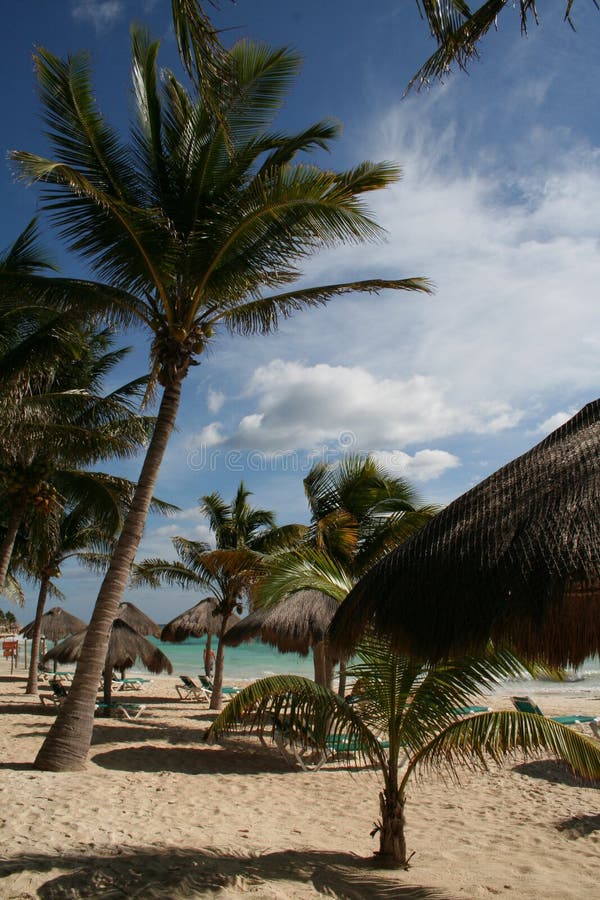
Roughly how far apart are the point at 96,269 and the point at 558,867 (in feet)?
27.3

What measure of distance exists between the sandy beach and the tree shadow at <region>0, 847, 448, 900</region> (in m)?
0.01

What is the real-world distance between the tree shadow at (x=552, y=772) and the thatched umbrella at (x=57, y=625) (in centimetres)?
1763

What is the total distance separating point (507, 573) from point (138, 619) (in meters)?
16.1

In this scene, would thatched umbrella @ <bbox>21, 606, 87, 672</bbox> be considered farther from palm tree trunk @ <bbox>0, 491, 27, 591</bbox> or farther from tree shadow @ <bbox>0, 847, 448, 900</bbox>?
tree shadow @ <bbox>0, 847, 448, 900</bbox>

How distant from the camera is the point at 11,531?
11555mm

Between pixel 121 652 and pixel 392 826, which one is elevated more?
pixel 121 652

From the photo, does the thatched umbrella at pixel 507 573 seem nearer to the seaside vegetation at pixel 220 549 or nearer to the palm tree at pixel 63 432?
the palm tree at pixel 63 432

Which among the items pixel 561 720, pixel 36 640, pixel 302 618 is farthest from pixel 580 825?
pixel 36 640

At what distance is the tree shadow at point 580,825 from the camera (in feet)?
20.7

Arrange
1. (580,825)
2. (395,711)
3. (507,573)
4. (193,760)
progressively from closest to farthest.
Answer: (507,573) → (395,711) → (580,825) → (193,760)

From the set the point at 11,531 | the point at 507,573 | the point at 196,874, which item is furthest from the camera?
the point at 11,531

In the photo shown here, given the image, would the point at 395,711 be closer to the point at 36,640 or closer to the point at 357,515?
the point at 357,515

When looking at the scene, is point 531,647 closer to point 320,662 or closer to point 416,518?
point 416,518

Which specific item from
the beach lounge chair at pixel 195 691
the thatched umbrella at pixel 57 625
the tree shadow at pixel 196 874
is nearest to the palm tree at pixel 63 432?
the tree shadow at pixel 196 874
